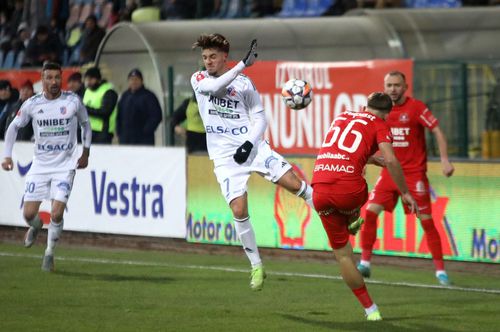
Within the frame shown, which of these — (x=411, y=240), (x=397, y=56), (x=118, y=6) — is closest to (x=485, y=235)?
(x=411, y=240)

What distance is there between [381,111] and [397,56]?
34.3 ft

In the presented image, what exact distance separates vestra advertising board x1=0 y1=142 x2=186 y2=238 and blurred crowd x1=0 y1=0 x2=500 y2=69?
592 cm

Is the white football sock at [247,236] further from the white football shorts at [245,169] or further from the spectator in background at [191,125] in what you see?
the spectator in background at [191,125]

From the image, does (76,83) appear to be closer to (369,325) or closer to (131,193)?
(131,193)

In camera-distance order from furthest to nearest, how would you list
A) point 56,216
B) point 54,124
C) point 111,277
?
point 54,124, point 56,216, point 111,277

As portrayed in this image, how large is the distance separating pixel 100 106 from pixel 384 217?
208 inches

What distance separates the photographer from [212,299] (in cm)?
1388

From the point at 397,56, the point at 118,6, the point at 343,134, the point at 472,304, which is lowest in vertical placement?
the point at 472,304

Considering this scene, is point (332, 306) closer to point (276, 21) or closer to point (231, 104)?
point (231, 104)

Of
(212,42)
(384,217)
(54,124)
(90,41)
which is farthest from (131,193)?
(90,41)

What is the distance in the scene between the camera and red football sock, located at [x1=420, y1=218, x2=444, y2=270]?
1505cm

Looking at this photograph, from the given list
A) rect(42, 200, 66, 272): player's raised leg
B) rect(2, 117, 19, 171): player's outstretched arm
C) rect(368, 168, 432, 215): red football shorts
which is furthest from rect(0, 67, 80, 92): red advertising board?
rect(368, 168, 432, 215): red football shorts

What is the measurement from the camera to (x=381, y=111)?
1209 centimetres

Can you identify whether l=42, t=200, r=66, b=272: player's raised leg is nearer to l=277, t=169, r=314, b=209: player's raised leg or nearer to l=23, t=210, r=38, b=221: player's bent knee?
l=23, t=210, r=38, b=221: player's bent knee
